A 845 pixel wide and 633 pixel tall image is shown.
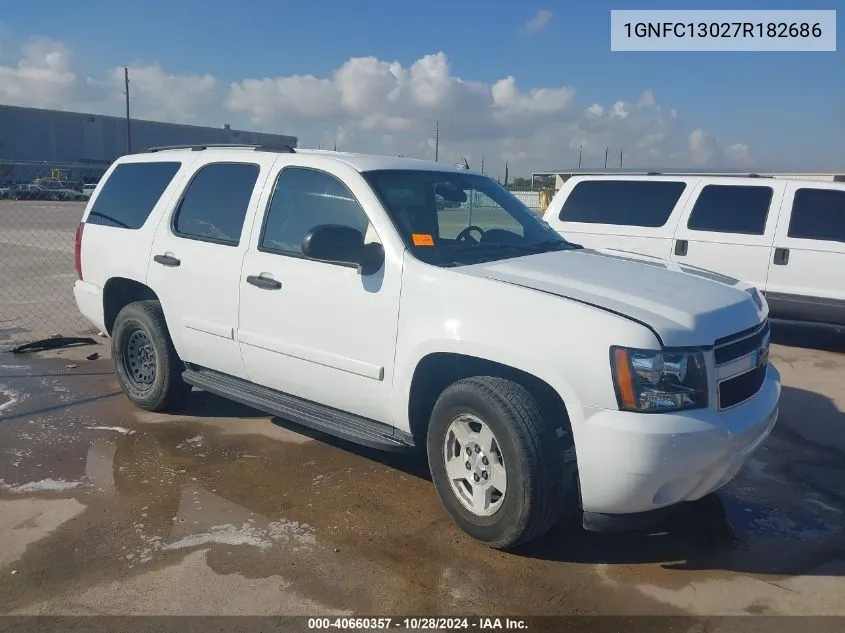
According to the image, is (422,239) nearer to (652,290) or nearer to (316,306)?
(316,306)

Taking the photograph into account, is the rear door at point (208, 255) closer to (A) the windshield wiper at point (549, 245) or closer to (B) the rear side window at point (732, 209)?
(A) the windshield wiper at point (549, 245)

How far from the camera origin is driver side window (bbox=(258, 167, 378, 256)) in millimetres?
4254

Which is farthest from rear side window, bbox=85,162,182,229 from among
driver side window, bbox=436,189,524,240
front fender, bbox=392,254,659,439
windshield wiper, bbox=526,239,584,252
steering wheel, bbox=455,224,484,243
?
windshield wiper, bbox=526,239,584,252

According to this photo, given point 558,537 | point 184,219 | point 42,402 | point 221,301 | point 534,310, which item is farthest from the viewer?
point 42,402

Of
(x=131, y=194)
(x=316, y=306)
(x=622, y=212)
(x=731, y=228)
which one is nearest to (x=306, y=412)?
(x=316, y=306)

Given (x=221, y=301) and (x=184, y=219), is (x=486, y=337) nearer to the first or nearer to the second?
(x=221, y=301)

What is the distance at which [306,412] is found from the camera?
14.4ft

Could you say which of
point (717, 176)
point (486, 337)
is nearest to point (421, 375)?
point (486, 337)

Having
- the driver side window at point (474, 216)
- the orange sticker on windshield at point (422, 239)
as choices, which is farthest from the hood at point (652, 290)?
the driver side window at point (474, 216)

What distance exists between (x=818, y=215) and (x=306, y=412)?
254 inches

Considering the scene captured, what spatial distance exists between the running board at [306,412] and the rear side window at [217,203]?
959mm

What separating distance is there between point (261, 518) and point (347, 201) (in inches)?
72.7

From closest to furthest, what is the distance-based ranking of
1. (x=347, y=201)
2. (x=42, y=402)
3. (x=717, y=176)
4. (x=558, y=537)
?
(x=558, y=537)
(x=347, y=201)
(x=42, y=402)
(x=717, y=176)

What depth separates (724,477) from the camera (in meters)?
3.39
